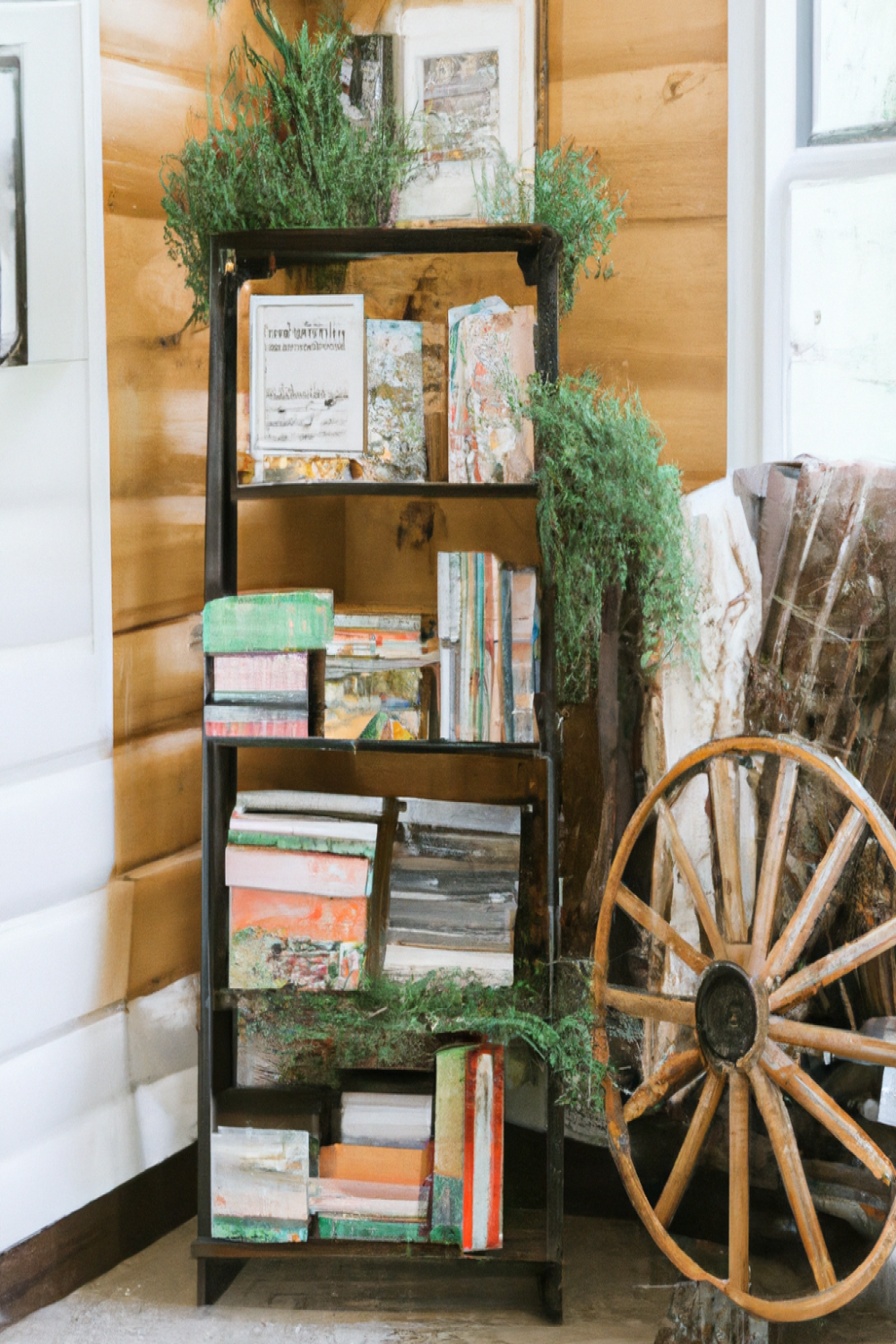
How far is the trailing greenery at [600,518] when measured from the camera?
1.88m

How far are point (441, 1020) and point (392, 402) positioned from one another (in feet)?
3.28

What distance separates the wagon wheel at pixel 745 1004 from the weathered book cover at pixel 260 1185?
520 millimetres

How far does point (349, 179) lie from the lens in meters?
1.99

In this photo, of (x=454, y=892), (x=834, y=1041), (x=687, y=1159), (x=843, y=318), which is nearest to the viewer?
(x=834, y=1041)

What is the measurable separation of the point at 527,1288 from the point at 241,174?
6.30 feet

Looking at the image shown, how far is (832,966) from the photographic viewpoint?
1.66 meters

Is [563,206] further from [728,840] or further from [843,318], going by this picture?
[728,840]

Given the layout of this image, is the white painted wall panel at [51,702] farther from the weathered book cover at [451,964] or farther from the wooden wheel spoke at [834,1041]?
the wooden wheel spoke at [834,1041]

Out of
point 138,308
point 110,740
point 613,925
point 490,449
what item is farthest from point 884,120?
point 110,740

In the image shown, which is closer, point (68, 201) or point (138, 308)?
point (68, 201)

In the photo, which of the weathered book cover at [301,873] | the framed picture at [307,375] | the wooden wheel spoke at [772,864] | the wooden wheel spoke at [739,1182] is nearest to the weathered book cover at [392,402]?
the framed picture at [307,375]

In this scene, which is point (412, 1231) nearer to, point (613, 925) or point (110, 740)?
point (613, 925)

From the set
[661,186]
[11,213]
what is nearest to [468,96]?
[661,186]

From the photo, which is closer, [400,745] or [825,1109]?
[825,1109]
